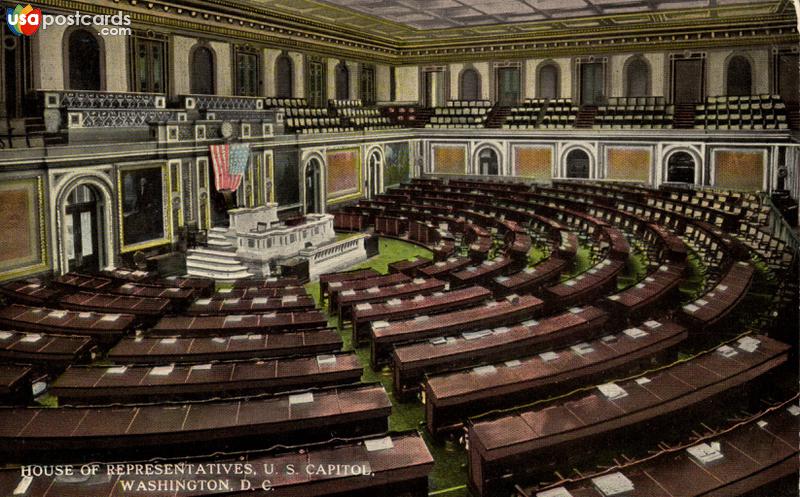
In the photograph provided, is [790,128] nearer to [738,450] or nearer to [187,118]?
[187,118]

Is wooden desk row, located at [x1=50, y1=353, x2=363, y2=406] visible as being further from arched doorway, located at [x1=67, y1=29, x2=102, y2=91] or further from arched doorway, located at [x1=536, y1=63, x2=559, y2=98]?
arched doorway, located at [x1=536, y1=63, x2=559, y2=98]

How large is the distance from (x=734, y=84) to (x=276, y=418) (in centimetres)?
3396

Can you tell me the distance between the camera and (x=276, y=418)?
7777 mm

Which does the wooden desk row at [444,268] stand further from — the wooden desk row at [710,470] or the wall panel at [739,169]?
the wall panel at [739,169]

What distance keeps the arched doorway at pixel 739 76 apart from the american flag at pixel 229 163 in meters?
25.2

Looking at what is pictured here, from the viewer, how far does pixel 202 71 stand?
27500 mm

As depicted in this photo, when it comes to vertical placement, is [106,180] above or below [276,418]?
above

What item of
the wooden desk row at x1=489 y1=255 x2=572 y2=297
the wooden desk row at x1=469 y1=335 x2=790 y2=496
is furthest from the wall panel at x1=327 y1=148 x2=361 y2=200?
the wooden desk row at x1=469 y1=335 x2=790 y2=496

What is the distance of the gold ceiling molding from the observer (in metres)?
25.4

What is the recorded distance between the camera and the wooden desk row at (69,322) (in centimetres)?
1165

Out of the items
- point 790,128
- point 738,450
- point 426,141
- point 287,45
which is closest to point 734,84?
point 790,128

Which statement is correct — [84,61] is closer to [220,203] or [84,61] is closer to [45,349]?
[220,203]

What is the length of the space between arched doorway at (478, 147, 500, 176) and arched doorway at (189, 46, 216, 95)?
49.2 feet

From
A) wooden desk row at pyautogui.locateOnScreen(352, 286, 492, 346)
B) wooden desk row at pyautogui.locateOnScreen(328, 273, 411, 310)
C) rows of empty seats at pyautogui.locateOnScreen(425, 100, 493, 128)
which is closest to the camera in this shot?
wooden desk row at pyautogui.locateOnScreen(352, 286, 492, 346)
